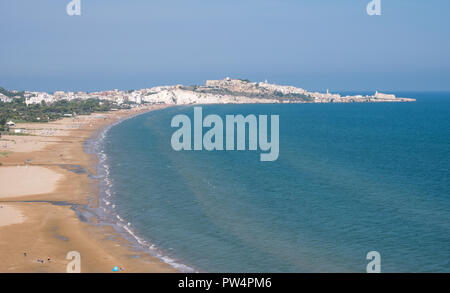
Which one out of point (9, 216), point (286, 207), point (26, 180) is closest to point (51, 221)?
point (9, 216)

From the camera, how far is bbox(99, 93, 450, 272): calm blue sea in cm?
2617

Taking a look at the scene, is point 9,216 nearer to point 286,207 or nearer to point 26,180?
point 26,180

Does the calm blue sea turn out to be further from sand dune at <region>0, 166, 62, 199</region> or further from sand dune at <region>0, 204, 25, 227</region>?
sand dune at <region>0, 204, 25, 227</region>

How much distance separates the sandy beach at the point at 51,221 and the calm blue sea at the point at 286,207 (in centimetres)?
168

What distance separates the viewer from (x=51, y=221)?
3175cm

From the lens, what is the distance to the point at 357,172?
4816cm

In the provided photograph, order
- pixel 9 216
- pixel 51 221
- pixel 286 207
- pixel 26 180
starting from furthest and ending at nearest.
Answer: pixel 26 180 < pixel 286 207 < pixel 9 216 < pixel 51 221

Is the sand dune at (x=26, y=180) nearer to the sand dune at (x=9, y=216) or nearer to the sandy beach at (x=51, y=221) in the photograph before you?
the sandy beach at (x=51, y=221)

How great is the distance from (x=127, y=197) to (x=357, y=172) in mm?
22029

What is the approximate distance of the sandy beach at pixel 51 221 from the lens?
24797mm

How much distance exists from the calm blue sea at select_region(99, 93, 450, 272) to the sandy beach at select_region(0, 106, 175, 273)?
1678mm

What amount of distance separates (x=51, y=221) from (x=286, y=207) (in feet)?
50.8
